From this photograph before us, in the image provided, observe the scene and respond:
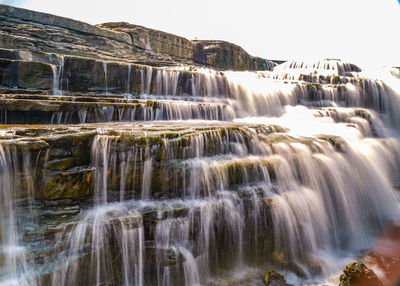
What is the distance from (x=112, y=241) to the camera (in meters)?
3.97

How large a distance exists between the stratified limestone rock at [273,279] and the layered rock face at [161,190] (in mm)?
28

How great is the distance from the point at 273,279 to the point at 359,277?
134 cm

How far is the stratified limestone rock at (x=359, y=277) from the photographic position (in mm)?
3855

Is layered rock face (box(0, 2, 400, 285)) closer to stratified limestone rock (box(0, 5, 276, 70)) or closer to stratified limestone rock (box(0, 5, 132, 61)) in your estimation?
stratified limestone rock (box(0, 5, 276, 70))

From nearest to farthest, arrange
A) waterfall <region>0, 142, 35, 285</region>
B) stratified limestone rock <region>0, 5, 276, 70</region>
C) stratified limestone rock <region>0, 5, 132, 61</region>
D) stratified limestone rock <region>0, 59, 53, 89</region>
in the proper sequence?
waterfall <region>0, 142, 35, 285</region> < stratified limestone rock <region>0, 59, 53, 89</region> < stratified limestone rock <region>0, 5, 132, 61</region> < stratified limestone rock <region>0, 5, 276, 70</region>

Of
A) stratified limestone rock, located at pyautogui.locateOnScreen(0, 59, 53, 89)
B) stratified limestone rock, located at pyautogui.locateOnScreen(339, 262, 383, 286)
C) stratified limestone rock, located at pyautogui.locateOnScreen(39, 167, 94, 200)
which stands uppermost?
stratified limestone rock, located at pyautogui.locateOnScreen(0, 59, 53, 89)

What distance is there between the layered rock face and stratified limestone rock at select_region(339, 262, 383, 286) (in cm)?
85

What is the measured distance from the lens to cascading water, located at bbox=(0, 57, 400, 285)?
13.1ft

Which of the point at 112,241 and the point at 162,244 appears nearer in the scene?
the point at 112,241

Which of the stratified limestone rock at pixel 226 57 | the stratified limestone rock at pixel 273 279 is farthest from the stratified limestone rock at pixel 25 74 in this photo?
the stratified limestone rock at pixel 226 57

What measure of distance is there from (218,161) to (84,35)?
1612 centimetres

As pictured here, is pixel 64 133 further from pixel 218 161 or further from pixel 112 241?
pixel 218 161

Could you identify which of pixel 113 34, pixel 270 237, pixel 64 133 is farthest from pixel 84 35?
pixel 270 237

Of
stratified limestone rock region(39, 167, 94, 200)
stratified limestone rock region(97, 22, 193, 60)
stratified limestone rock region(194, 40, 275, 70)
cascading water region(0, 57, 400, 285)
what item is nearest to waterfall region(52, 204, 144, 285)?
cascading water region(0, 57, 400, 285)
